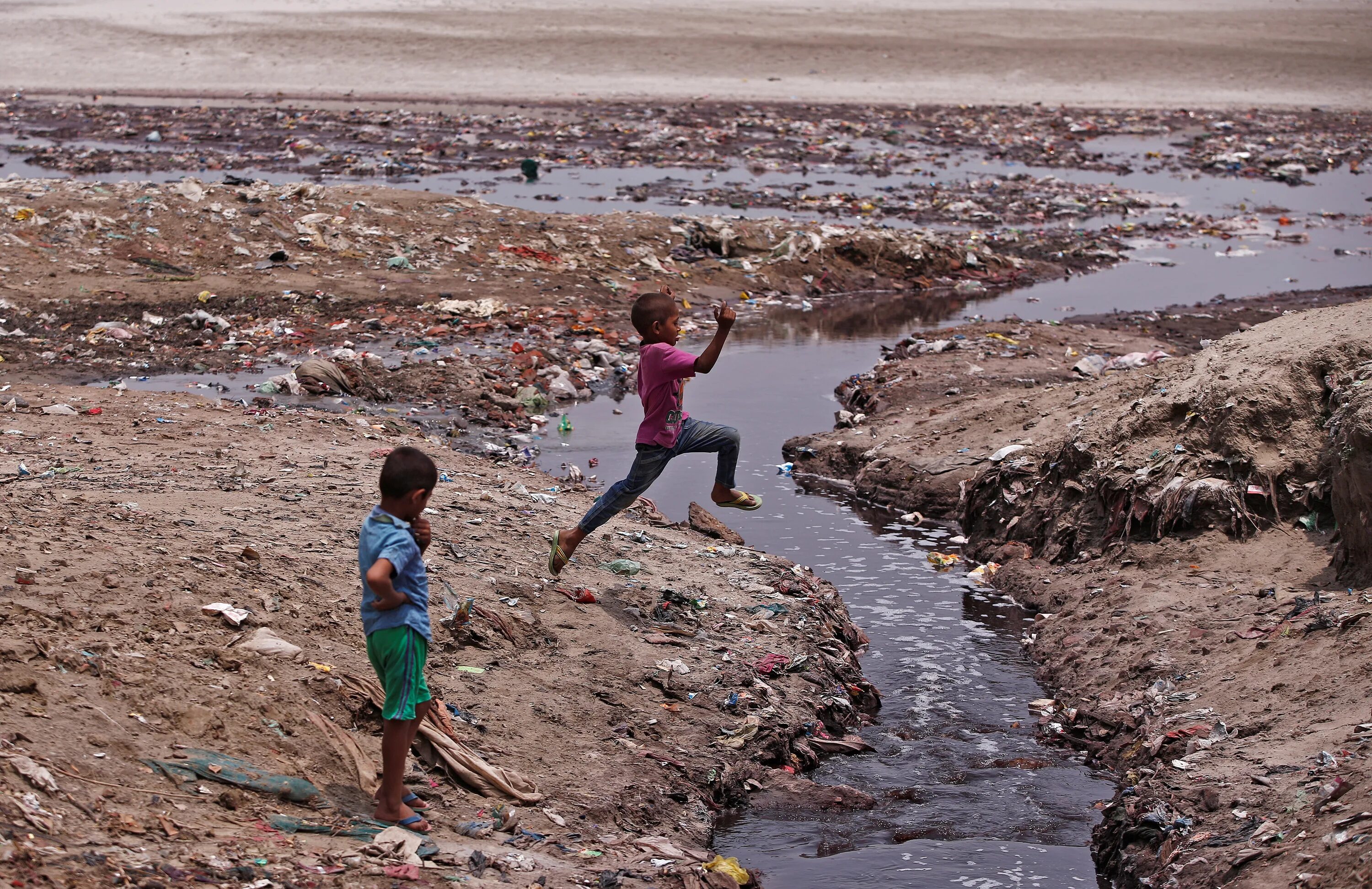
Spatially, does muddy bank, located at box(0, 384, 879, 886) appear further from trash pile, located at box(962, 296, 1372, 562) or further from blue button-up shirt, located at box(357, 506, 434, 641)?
trash pile, located at box(962, 296, 1372, 562)

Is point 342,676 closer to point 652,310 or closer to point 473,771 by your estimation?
point 473,771

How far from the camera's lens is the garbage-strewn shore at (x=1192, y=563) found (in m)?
4.45

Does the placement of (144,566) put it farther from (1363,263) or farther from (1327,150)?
(1327,150)

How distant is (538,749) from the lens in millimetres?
4605

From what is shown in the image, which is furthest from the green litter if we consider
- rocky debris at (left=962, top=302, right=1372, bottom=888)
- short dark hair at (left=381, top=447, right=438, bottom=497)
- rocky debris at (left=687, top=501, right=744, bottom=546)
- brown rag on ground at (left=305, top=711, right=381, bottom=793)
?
rocky debris at (left=687, top=501, right=744, bottom=546)

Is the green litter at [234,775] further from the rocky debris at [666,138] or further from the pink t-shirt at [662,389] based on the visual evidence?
the rocky debris at [666,138]

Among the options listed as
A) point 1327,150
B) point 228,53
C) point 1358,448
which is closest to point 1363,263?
point 1327,150

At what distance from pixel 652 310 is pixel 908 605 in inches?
102

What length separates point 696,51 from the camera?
98.8 feet

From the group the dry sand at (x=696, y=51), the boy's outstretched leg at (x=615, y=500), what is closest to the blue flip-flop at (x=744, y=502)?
the boy's outstretched leg at (x=615, y=500)

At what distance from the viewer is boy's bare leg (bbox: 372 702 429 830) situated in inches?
147

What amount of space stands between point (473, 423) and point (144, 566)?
16.5ft

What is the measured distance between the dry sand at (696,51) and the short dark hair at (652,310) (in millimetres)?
22323

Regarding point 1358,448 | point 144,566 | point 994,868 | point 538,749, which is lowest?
point 994,868
